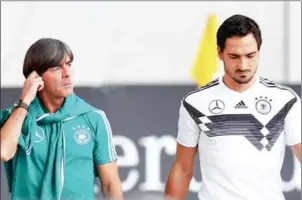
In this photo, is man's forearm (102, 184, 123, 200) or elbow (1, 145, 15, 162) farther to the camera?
man's forearm (102, 184, 123, 200)

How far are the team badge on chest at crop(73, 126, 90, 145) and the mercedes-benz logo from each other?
0.64 meters

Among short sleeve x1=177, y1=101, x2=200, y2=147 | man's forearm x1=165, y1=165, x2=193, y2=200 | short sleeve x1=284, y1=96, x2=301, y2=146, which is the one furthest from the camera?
man's forearm x1=165, y1=165, x2=193, y2=200

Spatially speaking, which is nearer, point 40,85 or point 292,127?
→ point 40,85

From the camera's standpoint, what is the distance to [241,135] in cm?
486

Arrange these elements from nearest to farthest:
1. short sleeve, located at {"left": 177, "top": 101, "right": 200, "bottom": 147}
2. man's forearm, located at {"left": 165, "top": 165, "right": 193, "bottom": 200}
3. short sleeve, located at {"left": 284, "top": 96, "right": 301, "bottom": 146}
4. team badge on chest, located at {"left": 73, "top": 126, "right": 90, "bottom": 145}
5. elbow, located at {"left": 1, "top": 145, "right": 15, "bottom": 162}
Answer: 1. elbow, located at {"left": 1, "top": 145, "right": 15, "bottom": 162}
2. team badge on chest, located at {"left": 73, "top": 126, "right": 90, "bottom": 145}
3. short sleeve, located at {"left": 284, "top": 96, "right": 301, "bottom": 146}
4. short sleeve, located at {"left": 177, "top": 101, "right": 200, "bottom": 147}
5. man's forearm, located at {"left": 165, "top": 165, "right": 193, "bottom": 200}

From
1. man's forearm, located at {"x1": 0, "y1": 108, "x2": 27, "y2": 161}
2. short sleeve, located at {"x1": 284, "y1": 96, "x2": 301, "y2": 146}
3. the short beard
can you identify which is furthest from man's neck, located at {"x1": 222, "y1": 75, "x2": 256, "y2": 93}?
man's forearm, located at {"x1": 0, "y1": 108, "x2": 27, "y2": 161}

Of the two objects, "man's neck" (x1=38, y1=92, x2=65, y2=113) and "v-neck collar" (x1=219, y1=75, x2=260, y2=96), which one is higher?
"man's neck" (x1=38, y1=92, x2=65, y2=113)

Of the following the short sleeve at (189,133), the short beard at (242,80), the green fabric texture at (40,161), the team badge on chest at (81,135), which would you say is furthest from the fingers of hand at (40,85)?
the short beard at (242,80)

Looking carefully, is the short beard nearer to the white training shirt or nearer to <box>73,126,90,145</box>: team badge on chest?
the white training shirt

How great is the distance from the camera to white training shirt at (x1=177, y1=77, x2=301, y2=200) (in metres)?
4.78

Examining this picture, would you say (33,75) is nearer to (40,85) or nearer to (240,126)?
(40,85)

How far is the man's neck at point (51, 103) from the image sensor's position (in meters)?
4.69

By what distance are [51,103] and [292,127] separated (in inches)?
42.2

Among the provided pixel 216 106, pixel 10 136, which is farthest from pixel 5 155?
pixel 216 106
